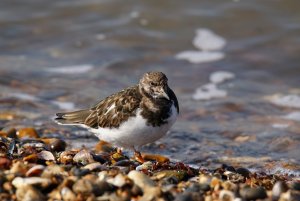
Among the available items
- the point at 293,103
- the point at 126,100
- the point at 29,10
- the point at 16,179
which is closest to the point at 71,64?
the point at 29,10

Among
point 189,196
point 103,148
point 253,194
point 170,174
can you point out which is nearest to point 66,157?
point 170,174

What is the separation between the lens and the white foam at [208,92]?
8.27m

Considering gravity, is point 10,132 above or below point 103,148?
above

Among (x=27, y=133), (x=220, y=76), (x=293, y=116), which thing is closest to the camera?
(x=27, y=133)

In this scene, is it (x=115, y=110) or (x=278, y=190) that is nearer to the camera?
(x=278, y=190)

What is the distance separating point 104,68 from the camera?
365 inches

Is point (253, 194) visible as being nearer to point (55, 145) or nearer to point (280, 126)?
point (55, 145)

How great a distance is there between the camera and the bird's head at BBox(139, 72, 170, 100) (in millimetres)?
5105

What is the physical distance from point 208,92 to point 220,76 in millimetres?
620

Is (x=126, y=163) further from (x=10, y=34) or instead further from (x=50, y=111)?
(x=10, y=34)

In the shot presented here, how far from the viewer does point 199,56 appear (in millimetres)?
9664

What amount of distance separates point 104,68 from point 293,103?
2854 millimetres

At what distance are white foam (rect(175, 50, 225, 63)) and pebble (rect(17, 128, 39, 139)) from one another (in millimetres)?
3635

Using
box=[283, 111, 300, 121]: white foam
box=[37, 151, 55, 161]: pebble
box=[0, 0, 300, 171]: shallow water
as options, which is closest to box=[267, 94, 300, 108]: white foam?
box=[0, 0, 300, 171]: shallow water
